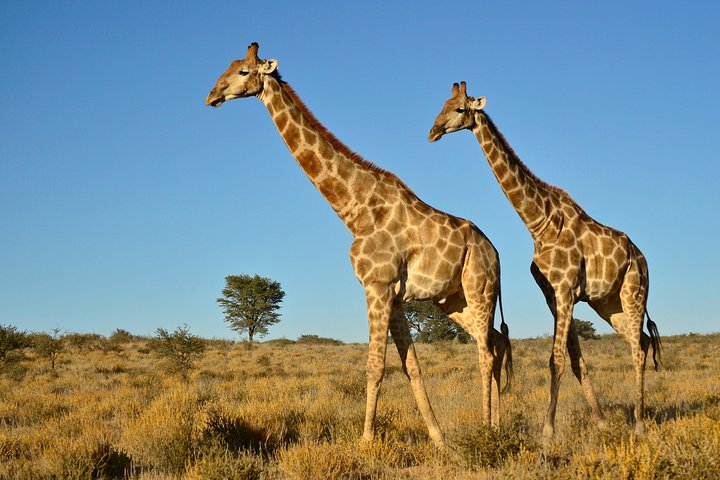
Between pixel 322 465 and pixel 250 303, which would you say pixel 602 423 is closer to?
pixel 322 465

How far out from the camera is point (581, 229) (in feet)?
29.0

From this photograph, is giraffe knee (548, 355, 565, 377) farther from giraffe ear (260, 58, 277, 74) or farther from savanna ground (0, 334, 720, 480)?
giraffe ear (260, 58, 277, 74)

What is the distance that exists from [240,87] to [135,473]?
180 inches

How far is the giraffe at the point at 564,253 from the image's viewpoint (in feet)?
27.0

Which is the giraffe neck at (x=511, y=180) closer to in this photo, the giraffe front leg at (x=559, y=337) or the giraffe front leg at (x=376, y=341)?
the giraffe front leg at (x=559, y=337)

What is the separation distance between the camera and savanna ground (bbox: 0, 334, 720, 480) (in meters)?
5.62

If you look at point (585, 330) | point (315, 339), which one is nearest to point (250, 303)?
point (315, 339)

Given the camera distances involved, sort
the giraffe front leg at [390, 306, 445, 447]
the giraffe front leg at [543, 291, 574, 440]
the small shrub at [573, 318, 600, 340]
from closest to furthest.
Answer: the giraffe front leg at [390, 306, 445, 447] → the giraffe front leg at [543, 291, 574, 440] → the small shrub at [573, 318, 600, 340]

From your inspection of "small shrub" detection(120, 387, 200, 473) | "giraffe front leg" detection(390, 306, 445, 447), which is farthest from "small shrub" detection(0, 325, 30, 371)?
"giraffe front leg" detection(390, 306, 445, 447)

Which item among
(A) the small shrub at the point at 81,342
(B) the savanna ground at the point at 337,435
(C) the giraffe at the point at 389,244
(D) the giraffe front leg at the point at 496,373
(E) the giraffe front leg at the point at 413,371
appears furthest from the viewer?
(A) the small shrub at the point at 81,342

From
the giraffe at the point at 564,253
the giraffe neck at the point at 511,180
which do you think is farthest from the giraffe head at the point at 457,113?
the giraffe neck at the point at 511,180

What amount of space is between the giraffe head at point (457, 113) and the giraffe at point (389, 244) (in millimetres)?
1048

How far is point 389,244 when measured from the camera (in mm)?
6984

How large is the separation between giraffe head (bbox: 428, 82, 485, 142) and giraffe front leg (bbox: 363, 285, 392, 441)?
2.53m
